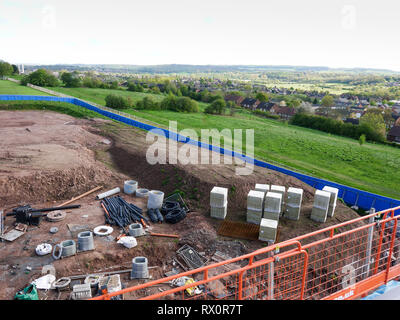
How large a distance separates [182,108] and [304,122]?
24.7m

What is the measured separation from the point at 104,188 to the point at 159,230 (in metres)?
6.43

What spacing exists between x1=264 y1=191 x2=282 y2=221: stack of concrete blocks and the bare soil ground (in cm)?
88

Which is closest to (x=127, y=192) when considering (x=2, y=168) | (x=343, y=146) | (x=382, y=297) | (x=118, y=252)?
(x=118, y=252)

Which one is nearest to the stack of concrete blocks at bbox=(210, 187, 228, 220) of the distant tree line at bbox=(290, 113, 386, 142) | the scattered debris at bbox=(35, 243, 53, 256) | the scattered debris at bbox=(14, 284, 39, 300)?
the scattered debris at bbox=(35, 243, 53, 256)

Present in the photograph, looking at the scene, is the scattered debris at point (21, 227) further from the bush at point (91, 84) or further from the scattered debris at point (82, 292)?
the bush at point (91, 84)

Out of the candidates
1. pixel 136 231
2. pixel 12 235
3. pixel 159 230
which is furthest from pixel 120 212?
Answer: pixel 12 235

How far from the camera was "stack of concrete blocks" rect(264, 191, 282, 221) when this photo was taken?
15930 mm

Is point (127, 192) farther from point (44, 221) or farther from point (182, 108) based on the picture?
point (182, 108)

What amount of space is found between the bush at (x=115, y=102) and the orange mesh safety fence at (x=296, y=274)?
1838 inches

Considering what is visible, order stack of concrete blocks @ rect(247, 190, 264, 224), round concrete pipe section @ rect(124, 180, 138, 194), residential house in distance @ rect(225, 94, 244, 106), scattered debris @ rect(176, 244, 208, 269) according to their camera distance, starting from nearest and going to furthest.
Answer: scattered debris @ rect(176, 244, 208, 269) → stack of concrete blocks @ rect(247, 190, 264, 224) → round concrete pipe section @ rect(124, 180, 138, 194) → residential house in distance @ rect(225, 94, 244, 106)

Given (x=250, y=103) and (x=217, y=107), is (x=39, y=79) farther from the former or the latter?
(x=250, y=103)

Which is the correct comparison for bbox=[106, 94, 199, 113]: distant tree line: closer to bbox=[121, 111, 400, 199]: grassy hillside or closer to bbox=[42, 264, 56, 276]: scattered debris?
bbox=[121, 111, 400, 199]: grassy hillside

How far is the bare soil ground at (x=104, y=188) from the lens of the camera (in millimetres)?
12758

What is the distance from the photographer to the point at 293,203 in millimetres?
16938
